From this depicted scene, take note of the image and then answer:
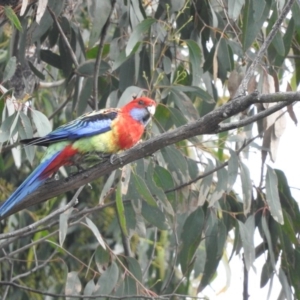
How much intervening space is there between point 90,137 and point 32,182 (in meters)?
0.40

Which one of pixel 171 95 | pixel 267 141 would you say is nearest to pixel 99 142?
pixel 171 95

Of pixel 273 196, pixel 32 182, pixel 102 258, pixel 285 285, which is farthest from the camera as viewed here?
pixel 285 285

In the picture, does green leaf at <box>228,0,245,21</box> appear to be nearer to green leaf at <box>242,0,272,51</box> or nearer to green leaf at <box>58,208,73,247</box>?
green leaf at <box>242,0,272,51</box>

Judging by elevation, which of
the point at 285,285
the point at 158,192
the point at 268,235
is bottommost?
the point at 285,285

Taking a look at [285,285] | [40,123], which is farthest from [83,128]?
[285,285]

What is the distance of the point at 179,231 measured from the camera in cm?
445

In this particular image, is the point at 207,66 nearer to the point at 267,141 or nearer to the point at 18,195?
the point at 267,141

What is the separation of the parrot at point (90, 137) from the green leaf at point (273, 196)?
64 cm

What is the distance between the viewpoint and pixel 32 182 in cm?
315

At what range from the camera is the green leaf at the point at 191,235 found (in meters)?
4.03

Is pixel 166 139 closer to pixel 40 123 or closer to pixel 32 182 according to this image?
pixel 32 182

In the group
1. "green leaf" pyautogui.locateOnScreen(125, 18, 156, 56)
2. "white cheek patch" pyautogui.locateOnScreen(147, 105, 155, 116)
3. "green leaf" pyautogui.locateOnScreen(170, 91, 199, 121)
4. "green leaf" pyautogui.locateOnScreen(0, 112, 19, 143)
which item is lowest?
"green leaf" pyautogui.locateOnScreen(170, 91, 199, 121)

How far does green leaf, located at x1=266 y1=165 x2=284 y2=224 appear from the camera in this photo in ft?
12.1

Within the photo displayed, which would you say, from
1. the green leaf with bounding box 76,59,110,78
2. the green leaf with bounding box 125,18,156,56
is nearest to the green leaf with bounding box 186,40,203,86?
the green leaf with bounding box 125,18,156,56
